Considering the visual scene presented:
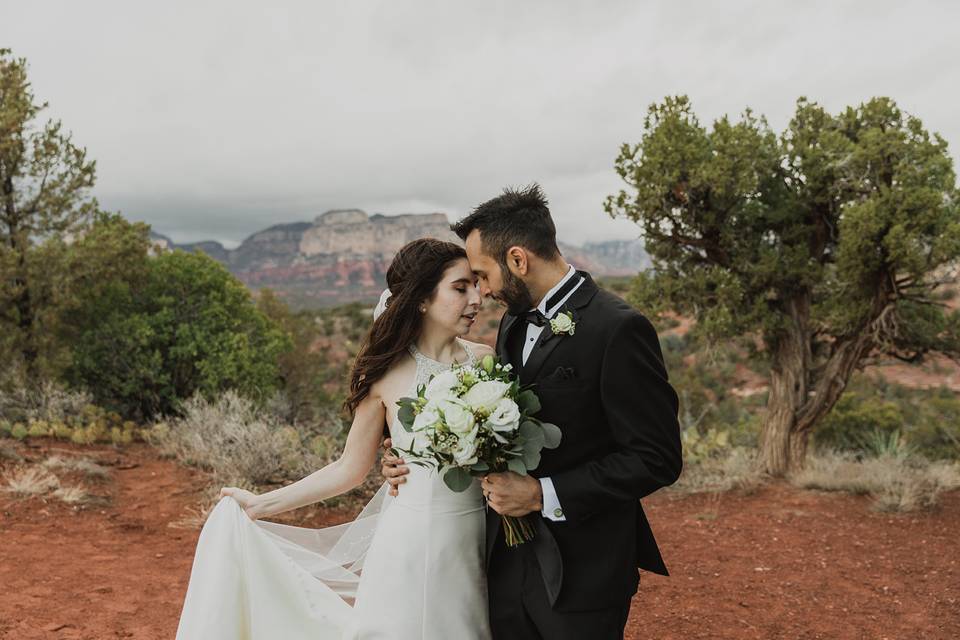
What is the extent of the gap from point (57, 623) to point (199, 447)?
4.09 meters

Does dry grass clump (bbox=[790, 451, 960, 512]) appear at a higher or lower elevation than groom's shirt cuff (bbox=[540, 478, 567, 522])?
lower

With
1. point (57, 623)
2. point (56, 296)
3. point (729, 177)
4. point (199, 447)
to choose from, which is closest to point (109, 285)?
point (56, 296)

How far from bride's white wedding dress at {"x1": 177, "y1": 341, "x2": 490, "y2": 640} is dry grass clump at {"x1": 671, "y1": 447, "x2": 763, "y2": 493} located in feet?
A: 23.0

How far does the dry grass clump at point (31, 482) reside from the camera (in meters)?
7.58

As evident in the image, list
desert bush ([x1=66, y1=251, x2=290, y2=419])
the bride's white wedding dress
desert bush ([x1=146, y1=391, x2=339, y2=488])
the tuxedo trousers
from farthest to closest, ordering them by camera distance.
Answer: desert bush ([x1=66, y1=251, x2=290, y2=419]) < desert bush ([x1=146, y1=391, x2=339, y2=488]) < the bride's white wedding dress < the tuxedo trousers

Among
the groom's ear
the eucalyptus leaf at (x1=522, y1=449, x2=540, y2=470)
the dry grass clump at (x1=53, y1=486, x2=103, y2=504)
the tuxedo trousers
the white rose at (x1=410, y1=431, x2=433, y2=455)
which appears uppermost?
the groom's ear

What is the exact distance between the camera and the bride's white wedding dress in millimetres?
2705

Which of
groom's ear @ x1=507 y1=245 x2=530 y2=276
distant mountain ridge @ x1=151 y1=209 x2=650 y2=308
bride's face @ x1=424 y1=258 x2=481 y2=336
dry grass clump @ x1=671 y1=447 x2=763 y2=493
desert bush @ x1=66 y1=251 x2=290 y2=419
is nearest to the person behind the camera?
groom's ear @ x1=507 y1=245 x2=530 y2=276

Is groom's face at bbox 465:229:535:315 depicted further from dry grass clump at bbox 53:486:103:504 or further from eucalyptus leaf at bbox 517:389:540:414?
dry grass clump at bbox 53:486:103:504

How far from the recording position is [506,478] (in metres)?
2.29

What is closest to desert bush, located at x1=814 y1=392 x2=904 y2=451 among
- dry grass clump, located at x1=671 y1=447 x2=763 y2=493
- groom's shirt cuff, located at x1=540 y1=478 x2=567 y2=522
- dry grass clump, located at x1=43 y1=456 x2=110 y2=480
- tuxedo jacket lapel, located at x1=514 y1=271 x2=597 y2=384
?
dry grass clump, located at x1=671 y1=447 x2=763 y2=493

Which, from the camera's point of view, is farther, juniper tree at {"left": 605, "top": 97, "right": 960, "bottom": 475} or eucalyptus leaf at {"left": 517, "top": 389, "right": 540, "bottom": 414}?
juniper tree at {"left": 605, "top": 97, "right": 960, "bottom": 475}

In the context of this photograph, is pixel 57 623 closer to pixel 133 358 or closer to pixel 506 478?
pixel 506 478

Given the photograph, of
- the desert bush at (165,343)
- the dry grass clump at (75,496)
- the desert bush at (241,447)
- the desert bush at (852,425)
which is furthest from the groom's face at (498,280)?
the desert bush at (852,425)
